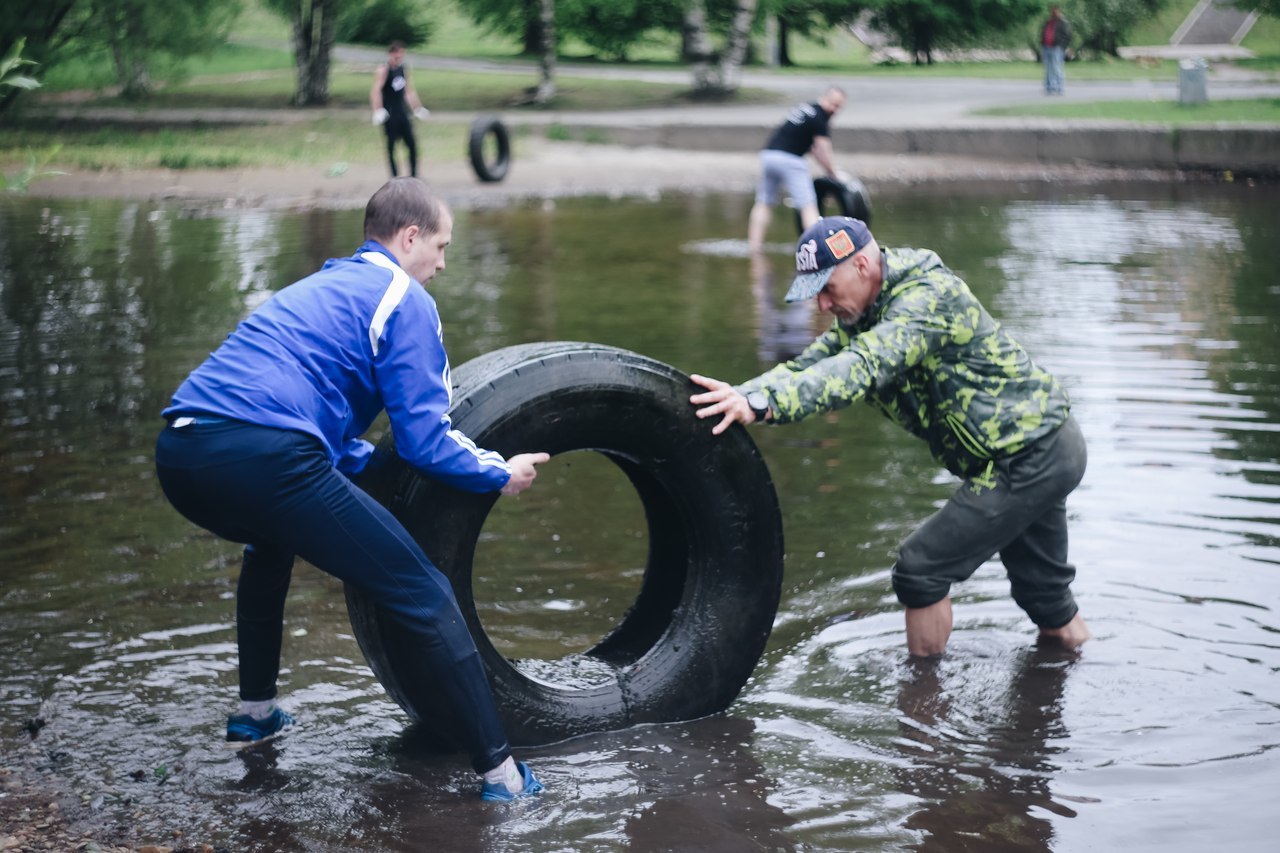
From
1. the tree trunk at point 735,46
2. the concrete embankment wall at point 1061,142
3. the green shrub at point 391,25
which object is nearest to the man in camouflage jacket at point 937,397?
the concrete embankment wall at point 1061,142

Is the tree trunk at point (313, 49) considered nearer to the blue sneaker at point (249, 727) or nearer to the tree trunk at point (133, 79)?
the tree trunk at point (133, 79)

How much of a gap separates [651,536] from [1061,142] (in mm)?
20764

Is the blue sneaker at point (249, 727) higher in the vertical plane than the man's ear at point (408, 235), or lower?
lower

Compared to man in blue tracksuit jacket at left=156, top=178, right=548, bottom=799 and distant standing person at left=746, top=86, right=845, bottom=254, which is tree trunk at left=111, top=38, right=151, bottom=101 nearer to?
distant standing person at left=746, top=86, right=845, bottom=254

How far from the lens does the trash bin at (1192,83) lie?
26.6 metres

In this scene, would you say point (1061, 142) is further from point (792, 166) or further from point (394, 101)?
point (394, 101)

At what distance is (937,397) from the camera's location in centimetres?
548

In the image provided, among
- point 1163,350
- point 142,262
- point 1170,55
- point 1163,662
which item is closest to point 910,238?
point 1163,350

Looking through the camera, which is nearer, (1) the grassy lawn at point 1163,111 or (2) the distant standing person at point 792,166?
(2) the distant standing person at point 792,166

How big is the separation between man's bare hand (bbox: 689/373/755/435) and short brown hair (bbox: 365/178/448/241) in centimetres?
108

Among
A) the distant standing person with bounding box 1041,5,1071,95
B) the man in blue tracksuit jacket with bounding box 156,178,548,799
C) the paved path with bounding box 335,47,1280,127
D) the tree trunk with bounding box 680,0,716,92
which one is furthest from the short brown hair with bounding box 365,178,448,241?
the tree trunk with bounding box 680,0,716,92

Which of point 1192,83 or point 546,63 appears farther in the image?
point 546,63

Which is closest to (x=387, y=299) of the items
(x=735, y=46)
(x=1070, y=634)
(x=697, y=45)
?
(x=1070, y=634)

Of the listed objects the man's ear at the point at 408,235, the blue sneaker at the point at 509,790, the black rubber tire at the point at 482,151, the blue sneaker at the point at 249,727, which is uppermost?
the man's ear at the point at 408,235
